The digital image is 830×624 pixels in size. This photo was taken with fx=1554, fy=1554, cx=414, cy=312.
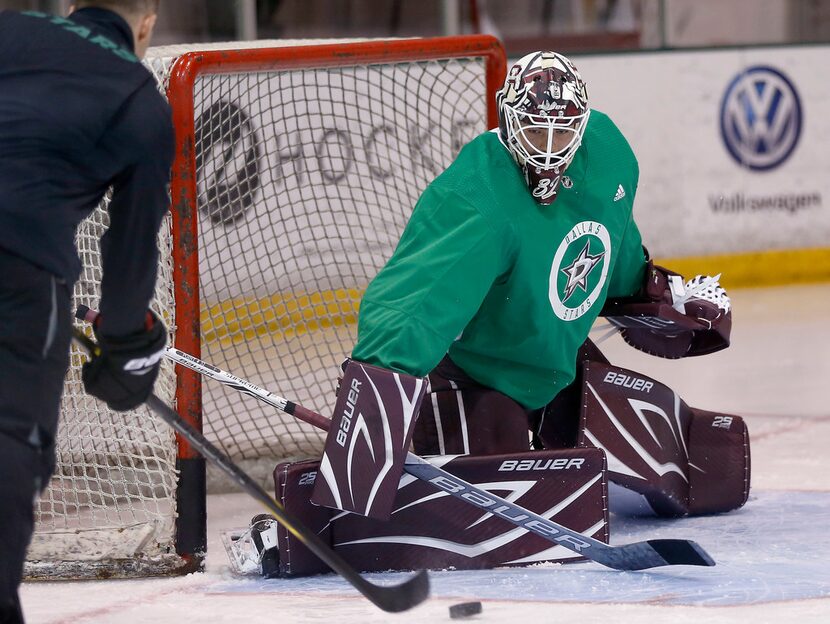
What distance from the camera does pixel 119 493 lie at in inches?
128

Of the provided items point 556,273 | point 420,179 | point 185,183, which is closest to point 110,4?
point 185,183

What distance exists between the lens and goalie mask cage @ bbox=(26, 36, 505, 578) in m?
2.87

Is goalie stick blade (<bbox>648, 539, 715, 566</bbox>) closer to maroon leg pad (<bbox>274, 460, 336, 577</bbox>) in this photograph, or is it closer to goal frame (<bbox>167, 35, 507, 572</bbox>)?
maroon leg pad (<bbox>274, 460, 336, 577</bbox>)

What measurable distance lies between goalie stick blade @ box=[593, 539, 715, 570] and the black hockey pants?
1187 millimetres

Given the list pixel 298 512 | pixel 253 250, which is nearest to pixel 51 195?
pixel 298 512

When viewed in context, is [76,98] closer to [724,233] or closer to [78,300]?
[78,300]

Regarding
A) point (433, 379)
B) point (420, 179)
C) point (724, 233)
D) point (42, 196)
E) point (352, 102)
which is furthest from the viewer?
point (724, 233)

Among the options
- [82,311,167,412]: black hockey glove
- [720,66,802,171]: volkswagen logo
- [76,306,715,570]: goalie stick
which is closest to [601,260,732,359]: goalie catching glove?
[76,306,715,570]: goalie stick

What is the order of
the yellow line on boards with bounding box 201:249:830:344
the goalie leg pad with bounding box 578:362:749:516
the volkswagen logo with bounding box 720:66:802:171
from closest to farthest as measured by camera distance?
1. the goalie leg pad with bounding box 578:362:749:516
2. the yellow line on boards with bounding box 201:249:830:344
3. the volkswagen logo with bounding box 720:66:802:171

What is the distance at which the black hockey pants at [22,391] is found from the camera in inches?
72.9

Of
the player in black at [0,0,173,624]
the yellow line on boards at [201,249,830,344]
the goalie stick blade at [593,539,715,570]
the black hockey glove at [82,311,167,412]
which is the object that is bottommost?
the goalie stick blade at [593,539,715,570]

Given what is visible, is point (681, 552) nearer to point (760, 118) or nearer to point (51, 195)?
point (51, 195)

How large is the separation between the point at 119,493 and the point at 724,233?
436cm

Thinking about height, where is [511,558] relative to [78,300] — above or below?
below
